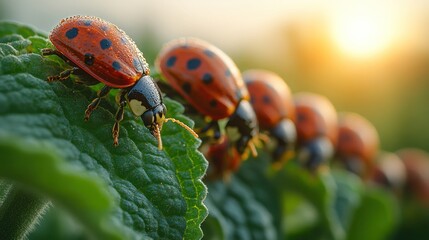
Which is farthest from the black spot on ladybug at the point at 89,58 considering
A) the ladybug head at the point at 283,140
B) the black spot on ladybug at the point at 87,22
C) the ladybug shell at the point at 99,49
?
the ladybug head at the point at 283,140

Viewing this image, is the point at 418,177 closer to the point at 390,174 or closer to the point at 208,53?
the point at 390,174

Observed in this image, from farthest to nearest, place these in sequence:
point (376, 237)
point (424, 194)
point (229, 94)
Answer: point (424, 194)
point (376, 237)
point (229, 94)

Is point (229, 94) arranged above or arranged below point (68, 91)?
below

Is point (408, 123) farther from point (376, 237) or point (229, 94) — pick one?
point (229, 94)

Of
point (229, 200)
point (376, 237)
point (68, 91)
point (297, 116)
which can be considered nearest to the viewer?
point (68, 91)

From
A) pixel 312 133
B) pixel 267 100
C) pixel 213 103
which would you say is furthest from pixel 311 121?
pixel 213 103

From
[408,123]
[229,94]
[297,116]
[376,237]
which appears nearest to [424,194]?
[376,237]
